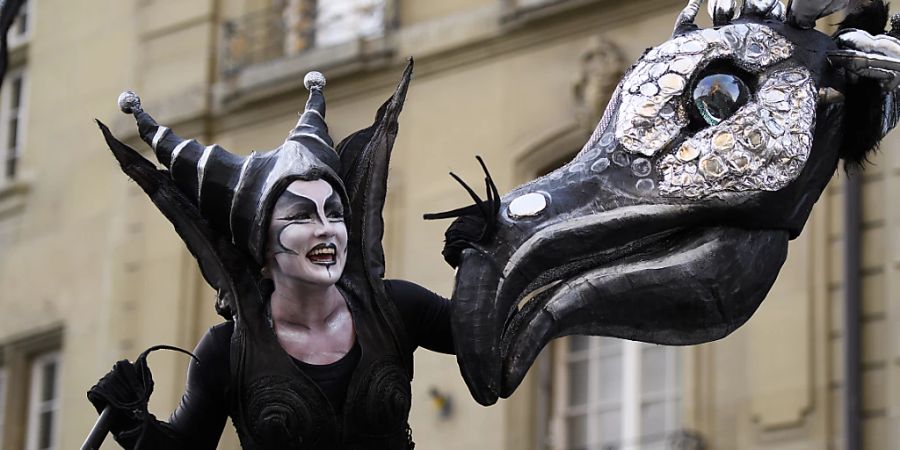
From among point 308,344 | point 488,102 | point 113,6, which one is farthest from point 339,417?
point 113,6

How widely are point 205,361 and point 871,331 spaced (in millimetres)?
10177

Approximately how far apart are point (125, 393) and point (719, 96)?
1256 millimetres

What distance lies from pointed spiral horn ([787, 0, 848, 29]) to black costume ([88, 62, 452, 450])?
2.44 feet

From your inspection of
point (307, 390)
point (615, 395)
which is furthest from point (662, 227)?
point (615, 395)

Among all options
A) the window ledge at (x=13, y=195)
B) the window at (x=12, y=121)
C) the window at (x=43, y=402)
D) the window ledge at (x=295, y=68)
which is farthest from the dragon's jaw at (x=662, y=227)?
the window at (x=12, y=121)

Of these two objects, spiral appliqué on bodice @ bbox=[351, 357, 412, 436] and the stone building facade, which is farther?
the stone building facade

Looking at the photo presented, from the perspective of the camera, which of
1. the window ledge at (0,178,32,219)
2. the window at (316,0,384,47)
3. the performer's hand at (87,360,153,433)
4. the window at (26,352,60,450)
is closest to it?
the performer's hand at (87,360,153,433)

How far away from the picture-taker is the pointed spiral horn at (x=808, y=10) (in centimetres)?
491

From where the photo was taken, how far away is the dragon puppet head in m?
4.73

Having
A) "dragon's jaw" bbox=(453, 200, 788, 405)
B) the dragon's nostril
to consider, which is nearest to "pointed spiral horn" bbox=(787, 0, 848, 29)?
"dragon's jaw" bbox=(453, 200, 788, 405)

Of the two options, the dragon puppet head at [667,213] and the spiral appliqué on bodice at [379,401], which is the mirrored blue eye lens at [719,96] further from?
the spiral appliqué on bodice at [379,401]

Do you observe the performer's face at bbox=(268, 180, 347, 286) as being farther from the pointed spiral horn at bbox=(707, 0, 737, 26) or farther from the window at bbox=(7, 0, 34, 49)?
the window at bbox=(7, 0, 34, 49)

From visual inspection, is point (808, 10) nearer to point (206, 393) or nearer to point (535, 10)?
point (206, 393)

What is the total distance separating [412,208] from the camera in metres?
17.3
